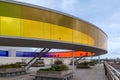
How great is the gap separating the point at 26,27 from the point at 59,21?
3378mm

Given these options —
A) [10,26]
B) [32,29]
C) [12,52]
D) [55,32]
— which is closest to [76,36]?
[55,32]

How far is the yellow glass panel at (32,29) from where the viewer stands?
14809 mm

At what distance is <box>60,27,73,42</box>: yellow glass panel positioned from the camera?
17.8m

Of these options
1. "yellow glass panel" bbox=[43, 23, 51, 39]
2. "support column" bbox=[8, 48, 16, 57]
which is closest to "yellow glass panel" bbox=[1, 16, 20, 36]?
"yellow glass panel" bbox=[43, 23, 51, 39]

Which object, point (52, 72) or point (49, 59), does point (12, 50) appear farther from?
point (52, 72)

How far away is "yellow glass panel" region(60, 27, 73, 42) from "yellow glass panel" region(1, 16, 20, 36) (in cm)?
463

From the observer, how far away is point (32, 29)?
15375mm

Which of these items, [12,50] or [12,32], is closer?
[12,32]

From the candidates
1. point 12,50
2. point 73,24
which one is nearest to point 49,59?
point 12,50

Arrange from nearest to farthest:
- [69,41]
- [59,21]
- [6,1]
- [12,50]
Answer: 1. [6,1]
2. [59,21]
3. [69,41]
4. [12,50]

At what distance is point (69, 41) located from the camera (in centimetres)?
1873

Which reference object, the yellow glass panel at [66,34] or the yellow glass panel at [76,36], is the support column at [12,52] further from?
the yellow glass panel at [66,34]

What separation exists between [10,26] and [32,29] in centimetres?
193

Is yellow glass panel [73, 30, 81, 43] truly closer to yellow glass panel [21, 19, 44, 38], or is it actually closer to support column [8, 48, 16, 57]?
yellow glass panel [21, 19, 44, 38]
